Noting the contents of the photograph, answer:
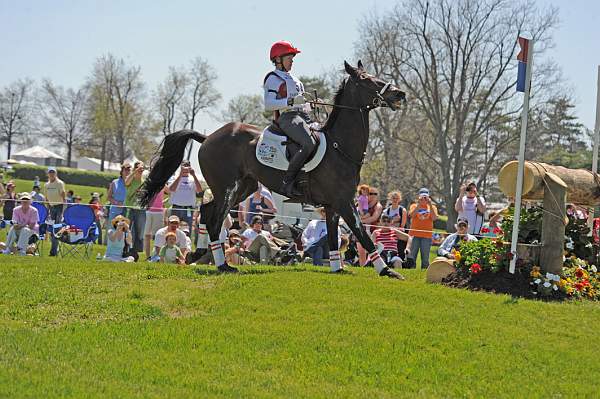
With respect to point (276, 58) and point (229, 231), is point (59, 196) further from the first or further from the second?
point (276, 58)

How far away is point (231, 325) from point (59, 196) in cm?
1366

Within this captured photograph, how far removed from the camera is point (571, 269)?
11016 mm

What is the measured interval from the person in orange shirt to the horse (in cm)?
558

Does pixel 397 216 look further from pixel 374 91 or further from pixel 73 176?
pixel 73 176

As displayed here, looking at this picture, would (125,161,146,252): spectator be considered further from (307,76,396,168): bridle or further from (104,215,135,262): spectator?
(307,76,396,168): bridle

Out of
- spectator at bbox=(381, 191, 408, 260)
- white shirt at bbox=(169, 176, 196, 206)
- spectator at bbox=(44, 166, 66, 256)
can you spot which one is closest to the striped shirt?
spectator at bbox=(381, 191, 408, 260)

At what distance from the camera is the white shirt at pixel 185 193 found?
1753 cm

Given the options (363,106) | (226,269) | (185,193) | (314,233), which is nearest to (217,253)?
(226,269)

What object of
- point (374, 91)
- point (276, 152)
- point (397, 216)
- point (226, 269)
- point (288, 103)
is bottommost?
point (226, 269)

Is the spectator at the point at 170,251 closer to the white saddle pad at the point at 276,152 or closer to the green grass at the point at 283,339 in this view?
the green grass at the point at 283,339

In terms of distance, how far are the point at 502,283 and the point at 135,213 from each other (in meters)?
9.84

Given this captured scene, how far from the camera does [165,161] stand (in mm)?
12609

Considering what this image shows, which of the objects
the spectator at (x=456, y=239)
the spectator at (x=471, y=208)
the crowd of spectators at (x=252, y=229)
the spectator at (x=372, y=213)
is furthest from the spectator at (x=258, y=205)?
the spectator at (x=456, y=239)

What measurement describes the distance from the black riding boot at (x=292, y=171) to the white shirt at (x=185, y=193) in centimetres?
673
